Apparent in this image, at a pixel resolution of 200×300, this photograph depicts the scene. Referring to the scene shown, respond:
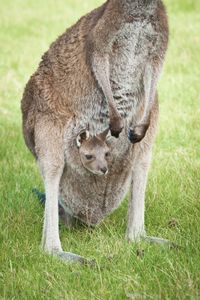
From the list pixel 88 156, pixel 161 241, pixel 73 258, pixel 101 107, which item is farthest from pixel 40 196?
pixel 161 241

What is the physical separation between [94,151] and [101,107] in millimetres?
283

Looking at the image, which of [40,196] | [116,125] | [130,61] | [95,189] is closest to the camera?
[116,125]

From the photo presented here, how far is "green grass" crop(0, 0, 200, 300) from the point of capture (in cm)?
395

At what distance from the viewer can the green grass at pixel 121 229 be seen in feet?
13.0

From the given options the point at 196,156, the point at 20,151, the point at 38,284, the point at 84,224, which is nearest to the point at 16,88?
the point at 20,151

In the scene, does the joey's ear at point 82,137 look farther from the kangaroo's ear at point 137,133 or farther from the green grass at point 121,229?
the green grass at point 121,229

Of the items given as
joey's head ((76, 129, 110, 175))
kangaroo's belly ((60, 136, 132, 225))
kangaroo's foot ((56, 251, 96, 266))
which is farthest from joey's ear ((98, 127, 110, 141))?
kangaroo's foot ((56, 251, 96, 266))

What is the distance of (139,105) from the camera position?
491cm

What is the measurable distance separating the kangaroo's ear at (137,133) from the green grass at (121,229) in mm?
617

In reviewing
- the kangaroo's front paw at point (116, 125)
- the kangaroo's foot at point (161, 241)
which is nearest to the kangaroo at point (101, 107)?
the kangaroo's front paw at point (116, 125)

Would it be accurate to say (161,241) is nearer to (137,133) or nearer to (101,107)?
(137,133)

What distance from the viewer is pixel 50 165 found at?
4809 mm

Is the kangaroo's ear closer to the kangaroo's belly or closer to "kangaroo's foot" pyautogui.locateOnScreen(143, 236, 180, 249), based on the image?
the kangaroo's belly

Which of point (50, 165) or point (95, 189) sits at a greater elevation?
point (50, 165)
